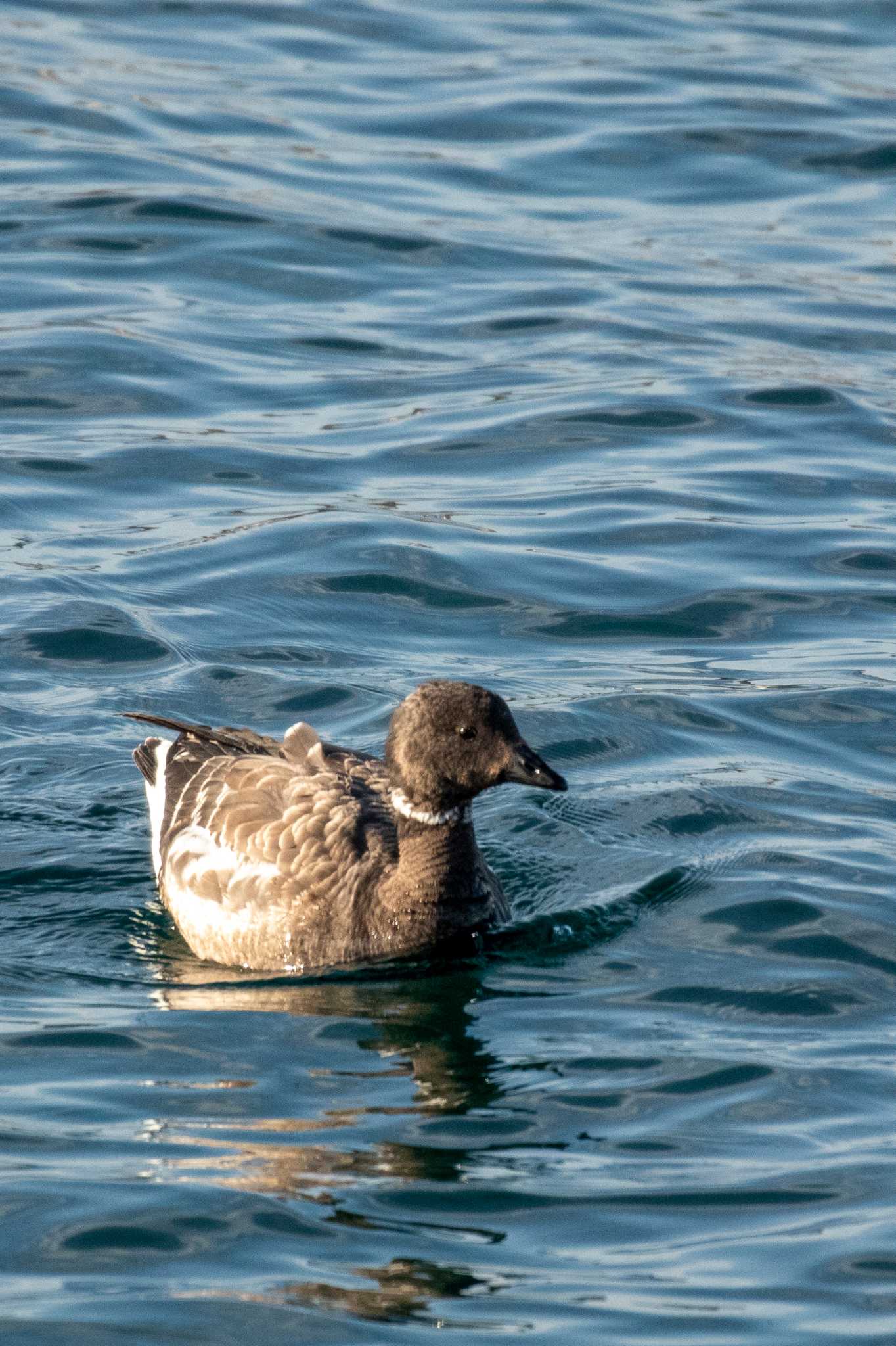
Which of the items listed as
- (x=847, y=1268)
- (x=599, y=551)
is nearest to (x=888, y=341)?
(x=599, y=551)

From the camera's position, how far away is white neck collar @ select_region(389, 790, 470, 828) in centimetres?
960

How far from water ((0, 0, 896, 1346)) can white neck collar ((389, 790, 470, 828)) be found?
0.62m

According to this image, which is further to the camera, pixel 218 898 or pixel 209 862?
pixel 209 862

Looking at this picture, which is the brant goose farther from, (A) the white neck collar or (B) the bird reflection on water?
(B) the bird reflection on water

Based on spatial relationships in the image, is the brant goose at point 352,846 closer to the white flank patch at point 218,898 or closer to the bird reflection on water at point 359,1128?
the white flank patch at point 218,898

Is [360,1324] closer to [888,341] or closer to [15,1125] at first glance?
[15,1125]

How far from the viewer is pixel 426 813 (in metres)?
9.60

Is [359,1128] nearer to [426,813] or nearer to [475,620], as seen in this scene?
[426,813]

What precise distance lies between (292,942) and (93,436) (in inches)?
295

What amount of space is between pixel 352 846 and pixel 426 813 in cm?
Result: 45

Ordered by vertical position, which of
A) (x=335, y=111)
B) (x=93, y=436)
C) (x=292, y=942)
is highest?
(x=335, y=111)

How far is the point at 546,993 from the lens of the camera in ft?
30.0

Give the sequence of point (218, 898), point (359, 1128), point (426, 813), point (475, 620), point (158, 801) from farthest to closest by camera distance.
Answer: point (475, 620), point (158, 801), point (218, 898), point (426, 813), point (359, 1128)

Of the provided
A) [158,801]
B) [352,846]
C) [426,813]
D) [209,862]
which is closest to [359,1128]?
[426,813]
